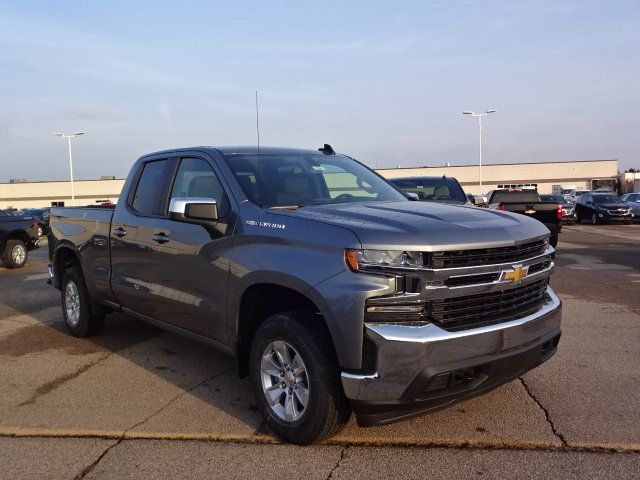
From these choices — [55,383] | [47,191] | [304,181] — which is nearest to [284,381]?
[304,181]

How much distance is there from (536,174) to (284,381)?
70.0 meters

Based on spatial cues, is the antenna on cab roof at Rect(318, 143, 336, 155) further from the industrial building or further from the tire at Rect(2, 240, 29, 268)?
the industrial building

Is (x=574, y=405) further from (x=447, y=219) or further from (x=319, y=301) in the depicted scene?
(x=319, y=301)

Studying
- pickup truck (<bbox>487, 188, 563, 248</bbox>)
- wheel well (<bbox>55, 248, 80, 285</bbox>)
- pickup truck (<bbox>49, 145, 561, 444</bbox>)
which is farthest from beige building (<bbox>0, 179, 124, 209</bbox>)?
pickup truck (<bbox>49, 145, 561, 444</bbox>)

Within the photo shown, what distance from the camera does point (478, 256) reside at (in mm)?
3414

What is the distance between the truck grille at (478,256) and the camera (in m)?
3.28

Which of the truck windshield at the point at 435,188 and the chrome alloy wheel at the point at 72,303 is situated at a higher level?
the truck windshield at the point at 435,188

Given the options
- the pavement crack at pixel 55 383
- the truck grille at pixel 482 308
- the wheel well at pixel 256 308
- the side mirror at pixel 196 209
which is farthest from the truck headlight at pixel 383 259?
the pavement crack at pixel 55 383

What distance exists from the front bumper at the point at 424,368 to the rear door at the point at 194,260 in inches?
54.0

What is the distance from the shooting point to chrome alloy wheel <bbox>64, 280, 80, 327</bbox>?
6617mm

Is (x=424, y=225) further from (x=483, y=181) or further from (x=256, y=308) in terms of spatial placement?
(x=483, y=181)

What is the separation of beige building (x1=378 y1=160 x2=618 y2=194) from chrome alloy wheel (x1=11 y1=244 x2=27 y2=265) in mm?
54866

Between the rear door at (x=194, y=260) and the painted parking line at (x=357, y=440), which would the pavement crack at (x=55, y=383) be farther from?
the rear door at (x=194, y=260)

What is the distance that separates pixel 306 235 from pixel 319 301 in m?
0.43
